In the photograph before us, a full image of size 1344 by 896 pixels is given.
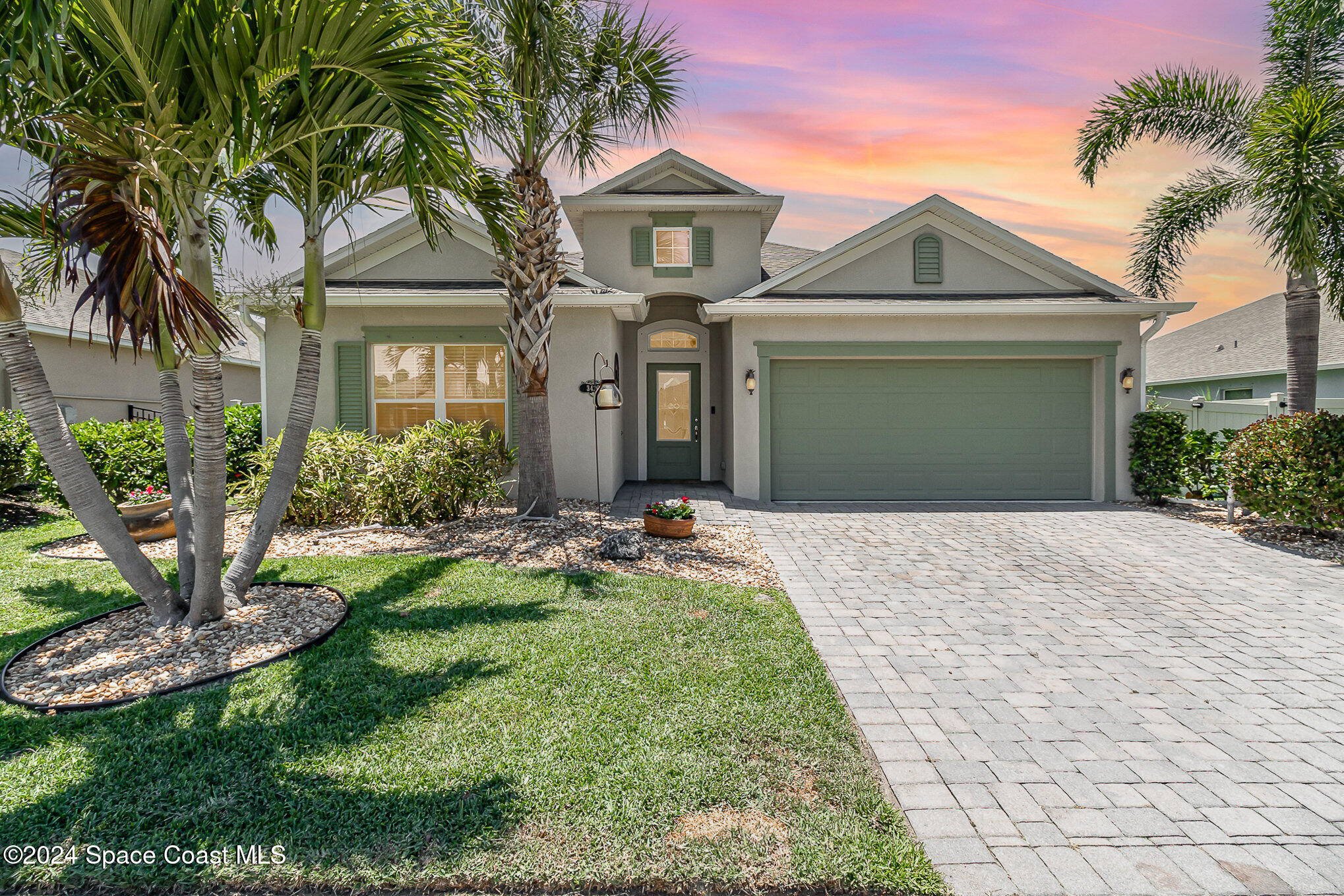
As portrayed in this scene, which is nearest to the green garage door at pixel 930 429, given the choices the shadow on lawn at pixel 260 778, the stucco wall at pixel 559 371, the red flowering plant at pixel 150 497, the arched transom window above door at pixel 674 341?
the arched transom window above door at pixel 674 341

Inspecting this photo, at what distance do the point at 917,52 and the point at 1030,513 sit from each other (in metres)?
6.67

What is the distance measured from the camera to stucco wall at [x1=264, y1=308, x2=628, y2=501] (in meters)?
9.87

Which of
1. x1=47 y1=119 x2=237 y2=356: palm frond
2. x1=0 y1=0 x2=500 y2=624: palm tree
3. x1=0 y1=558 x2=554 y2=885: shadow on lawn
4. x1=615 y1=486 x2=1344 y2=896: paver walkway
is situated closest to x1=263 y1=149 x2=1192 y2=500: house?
x1=615 y1=486 x2=1344 y2=896: paver walkway

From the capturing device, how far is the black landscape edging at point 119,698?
3.30m

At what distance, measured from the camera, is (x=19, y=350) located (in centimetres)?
367

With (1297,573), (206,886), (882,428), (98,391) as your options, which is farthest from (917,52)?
(98,391)

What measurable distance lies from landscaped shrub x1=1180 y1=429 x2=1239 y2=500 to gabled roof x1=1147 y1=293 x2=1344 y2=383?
27.3 feet

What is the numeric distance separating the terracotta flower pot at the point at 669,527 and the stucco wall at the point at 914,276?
5.36 meters

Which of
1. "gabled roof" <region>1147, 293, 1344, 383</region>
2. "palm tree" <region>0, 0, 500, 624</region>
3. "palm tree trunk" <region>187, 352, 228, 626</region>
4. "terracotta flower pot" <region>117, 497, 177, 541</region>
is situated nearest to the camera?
"palm tree" <region>0, 0, 500, 624</region>

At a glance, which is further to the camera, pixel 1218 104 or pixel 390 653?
pixel 1218 104

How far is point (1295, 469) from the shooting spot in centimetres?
756

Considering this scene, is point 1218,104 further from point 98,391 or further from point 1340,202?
point 98,391

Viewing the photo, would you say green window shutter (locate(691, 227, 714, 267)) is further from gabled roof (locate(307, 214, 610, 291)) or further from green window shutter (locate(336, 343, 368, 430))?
green window shutter (locate(336, 343, 368, 430))

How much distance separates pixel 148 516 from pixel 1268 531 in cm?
1392
